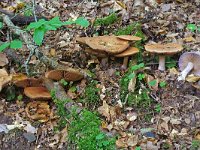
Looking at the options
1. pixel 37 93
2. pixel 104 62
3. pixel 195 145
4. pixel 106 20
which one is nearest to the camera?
pixel 195 145

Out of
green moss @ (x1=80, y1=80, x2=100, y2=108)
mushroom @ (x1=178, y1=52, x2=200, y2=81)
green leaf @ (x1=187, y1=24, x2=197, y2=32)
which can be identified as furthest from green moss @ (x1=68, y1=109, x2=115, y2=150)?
green leaf @ (x1=187, y1=24, x2=197, y2=32)

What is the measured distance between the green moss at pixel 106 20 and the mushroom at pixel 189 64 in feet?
5.28

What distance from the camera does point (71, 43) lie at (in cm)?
593

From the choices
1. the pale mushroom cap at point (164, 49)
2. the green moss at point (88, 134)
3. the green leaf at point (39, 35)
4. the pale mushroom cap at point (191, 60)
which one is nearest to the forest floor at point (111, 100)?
the green moss at point (88, 134)

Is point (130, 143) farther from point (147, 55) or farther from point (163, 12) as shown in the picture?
point (163, 12)

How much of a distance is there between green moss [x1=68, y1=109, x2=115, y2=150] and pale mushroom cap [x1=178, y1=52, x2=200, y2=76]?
1430 millimetres

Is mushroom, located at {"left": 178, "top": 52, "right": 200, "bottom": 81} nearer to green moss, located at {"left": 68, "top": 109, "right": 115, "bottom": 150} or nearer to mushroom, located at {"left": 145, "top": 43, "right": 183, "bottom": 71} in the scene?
mushroom, located at {"left": 145, "top": 43, "right": 183, "bottom": 71}

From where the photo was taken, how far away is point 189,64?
5.02m

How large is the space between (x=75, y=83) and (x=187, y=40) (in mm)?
1821

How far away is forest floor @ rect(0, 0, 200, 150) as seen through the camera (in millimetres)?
4367

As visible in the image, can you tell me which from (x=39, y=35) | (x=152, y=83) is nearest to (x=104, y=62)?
(x=152, y=83)

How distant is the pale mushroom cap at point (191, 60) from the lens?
4965 mm

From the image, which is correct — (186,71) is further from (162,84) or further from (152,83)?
(152,83)

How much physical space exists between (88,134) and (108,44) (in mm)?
1382
